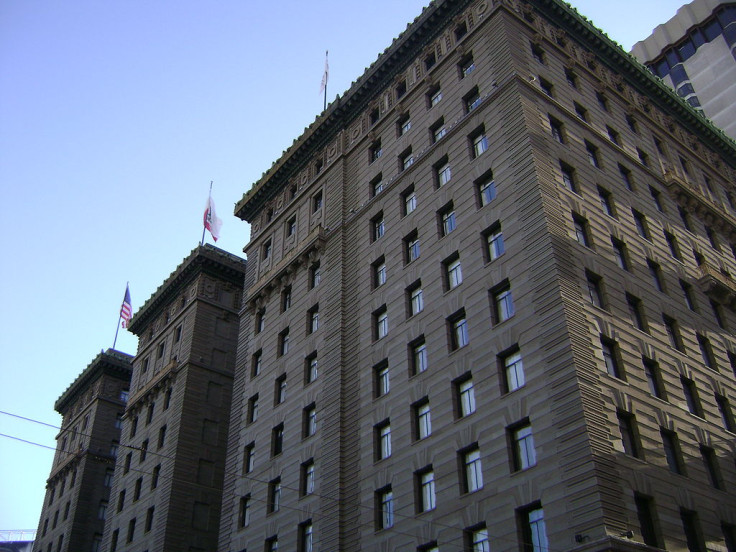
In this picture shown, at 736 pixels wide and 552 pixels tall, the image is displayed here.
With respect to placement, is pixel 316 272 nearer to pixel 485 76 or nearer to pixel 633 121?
pixel 485 76

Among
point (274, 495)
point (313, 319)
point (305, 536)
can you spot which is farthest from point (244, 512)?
point (313, 319)

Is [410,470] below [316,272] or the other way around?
below

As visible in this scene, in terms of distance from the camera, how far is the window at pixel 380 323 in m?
49.3

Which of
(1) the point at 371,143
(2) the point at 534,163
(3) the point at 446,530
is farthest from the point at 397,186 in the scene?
(3) the point at 446,530

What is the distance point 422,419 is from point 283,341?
1859 centimetres

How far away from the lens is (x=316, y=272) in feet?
195

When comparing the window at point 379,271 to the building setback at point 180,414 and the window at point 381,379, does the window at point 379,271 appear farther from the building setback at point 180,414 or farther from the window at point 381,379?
the building setback at point 180,414

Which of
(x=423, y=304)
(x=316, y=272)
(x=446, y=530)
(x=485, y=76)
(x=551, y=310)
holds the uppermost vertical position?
(x=485, y=76)

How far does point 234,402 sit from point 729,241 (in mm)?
38374

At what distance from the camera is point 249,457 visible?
56625 mm

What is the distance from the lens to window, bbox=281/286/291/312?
61047mm

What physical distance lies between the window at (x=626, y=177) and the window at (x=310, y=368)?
2303 centimetres

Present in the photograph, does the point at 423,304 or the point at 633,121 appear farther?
the point at 633,121

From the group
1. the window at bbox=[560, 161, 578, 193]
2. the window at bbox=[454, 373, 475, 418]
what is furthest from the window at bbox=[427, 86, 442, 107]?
the window at bbox=[454, 373, 475, 418]
